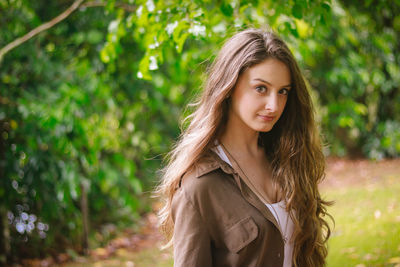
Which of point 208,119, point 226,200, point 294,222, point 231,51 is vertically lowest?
point 294,222

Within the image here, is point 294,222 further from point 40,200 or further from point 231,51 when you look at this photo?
point 40,200

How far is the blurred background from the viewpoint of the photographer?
281cm

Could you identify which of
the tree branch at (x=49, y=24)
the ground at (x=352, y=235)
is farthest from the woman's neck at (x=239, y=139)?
the ground at (x=352, y=235)

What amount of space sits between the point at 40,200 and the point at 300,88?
3824 mm

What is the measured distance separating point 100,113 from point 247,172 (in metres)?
3.18

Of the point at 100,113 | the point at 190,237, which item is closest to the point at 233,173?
the point at 190,237

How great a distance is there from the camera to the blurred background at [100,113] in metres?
2.81

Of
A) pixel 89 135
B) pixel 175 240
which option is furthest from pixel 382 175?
pixel 175 240

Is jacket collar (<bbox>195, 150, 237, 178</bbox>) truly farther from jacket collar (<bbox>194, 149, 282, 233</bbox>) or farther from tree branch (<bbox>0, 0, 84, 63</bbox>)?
tree branch (<bbox>0, 0, 84, 63</bbox>)

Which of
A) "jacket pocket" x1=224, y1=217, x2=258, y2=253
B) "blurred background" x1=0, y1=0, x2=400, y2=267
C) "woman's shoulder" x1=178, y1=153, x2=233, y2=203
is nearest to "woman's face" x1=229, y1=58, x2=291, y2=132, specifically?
"woman's shoulder" x1=178, y1=153, x2=233, y2=203

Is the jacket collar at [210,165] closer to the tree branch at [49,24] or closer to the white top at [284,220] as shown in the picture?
Result: the white top at [284,220]

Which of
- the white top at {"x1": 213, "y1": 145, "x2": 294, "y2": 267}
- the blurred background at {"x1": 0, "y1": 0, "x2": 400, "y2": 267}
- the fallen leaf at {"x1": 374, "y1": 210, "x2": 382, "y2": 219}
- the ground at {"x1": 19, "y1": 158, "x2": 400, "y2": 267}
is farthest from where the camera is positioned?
the fallen leaf at {"x1": 374, "y1": 210, "x2": 382, "y2": 219}

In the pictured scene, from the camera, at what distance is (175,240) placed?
1561 mm

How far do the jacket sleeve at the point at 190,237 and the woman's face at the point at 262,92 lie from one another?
47cm
